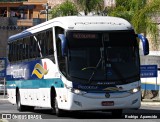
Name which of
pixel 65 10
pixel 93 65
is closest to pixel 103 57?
pixel 93 65

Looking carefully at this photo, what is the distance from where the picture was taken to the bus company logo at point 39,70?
24125 mm

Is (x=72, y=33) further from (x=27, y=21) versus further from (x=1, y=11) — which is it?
(x=1, y=11)

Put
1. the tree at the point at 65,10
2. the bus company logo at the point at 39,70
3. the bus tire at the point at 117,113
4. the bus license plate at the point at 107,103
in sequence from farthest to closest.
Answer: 1. the tree at the point at 65,10
2. the bus company logo at the point at 39,70
3. the bus tire at the point at 117,113
4. the bus license plate at the point at 107,103

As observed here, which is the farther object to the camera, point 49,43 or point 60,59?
point 49,43

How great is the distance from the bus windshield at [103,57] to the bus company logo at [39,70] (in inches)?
115

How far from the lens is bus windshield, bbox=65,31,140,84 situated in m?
21.1

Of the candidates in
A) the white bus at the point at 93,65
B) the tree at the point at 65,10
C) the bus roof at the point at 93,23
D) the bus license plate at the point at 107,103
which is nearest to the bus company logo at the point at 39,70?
the white bus at the point at 93,65

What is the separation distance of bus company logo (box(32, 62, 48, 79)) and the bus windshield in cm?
292

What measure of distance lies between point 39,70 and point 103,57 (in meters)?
4.35

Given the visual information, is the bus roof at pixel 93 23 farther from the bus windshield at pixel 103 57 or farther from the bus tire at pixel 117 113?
the bus tire at pixel 117 113

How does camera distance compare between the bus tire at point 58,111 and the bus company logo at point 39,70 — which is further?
the bus company logo at point 39,70

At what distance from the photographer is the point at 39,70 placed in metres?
25.0

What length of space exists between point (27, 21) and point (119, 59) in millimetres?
78853

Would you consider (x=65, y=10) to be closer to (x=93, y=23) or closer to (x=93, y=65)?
(x=93, y=23)
